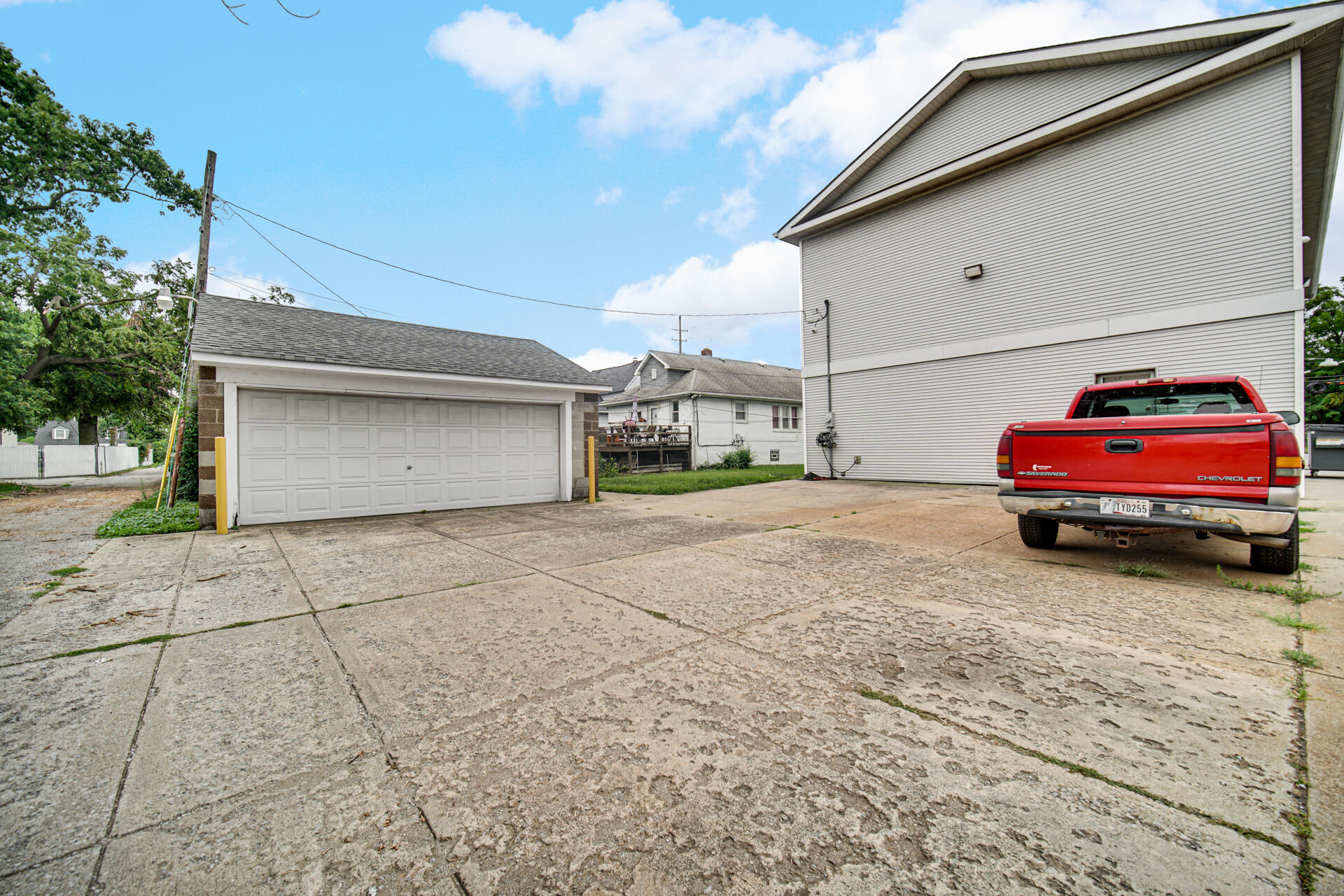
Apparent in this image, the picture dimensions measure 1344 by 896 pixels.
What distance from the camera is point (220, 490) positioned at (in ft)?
24.7

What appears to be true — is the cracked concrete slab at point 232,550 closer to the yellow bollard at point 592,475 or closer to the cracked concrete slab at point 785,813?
the cracked concrete slab at point 785,813

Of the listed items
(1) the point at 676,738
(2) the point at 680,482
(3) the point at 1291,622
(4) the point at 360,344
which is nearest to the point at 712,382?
(2) the point at 680,482

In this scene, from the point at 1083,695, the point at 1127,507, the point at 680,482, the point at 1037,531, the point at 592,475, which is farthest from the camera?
the point at 680,482

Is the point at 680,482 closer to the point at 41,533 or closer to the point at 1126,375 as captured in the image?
the point at 1126,375

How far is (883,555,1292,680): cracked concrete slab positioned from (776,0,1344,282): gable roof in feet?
33.8

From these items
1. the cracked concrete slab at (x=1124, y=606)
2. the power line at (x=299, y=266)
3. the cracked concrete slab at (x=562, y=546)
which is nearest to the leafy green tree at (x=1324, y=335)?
the cracked concrete slab at (x=1124, y=606)

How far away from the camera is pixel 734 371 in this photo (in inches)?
1093

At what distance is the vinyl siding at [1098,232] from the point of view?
8.78m

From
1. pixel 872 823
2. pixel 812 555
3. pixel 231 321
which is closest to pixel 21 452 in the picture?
pixel 231 321

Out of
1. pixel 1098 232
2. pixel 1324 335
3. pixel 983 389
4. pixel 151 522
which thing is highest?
pixel 1324 335

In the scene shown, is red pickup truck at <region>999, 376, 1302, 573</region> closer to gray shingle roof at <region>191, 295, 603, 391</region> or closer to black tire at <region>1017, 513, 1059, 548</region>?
black tire at <region>1017, 513, 1059, 548</region>

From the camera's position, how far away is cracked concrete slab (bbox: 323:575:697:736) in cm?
248

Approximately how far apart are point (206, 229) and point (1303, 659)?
1896cm

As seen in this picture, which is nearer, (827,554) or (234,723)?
(234,723)
